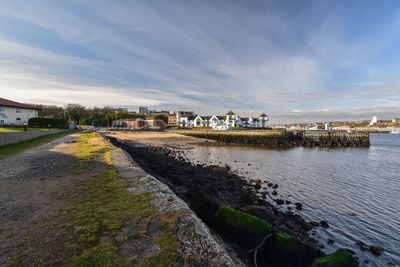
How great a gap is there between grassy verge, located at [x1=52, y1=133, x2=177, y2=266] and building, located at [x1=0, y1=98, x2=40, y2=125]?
42.7 m

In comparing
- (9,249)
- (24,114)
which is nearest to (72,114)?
(24,114)

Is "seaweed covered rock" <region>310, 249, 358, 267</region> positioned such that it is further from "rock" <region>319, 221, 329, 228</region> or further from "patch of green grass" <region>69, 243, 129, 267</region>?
"rock" <region>319, 221, 329, 228</region>

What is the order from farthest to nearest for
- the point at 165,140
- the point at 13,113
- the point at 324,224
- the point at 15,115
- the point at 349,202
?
the point at 165,140 → the point at 15,115 → the point at 13,113 → the point at 349,202 → the point at 324,224

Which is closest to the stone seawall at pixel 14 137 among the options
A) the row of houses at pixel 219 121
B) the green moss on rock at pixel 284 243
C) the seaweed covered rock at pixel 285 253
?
the seaweed covered rock at pixel 285 253

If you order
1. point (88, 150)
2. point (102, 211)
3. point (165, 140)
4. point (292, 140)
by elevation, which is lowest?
point (165, 140)

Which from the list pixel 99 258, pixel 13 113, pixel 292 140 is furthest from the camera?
pixel 292 140

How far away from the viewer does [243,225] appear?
601cm

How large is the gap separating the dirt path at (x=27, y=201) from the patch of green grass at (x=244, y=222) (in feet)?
13.2

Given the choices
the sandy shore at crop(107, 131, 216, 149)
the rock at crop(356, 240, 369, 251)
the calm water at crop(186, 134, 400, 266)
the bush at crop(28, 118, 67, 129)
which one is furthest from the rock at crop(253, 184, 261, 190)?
the bush at crop(28, 118, 67, 129)

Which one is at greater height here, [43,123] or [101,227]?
[43,123]

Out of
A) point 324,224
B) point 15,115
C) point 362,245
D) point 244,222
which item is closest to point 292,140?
point 324,224

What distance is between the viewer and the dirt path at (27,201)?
430 cm

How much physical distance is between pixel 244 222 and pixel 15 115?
165 feet

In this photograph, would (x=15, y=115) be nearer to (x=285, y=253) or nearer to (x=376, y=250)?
(x=285, y=253)
